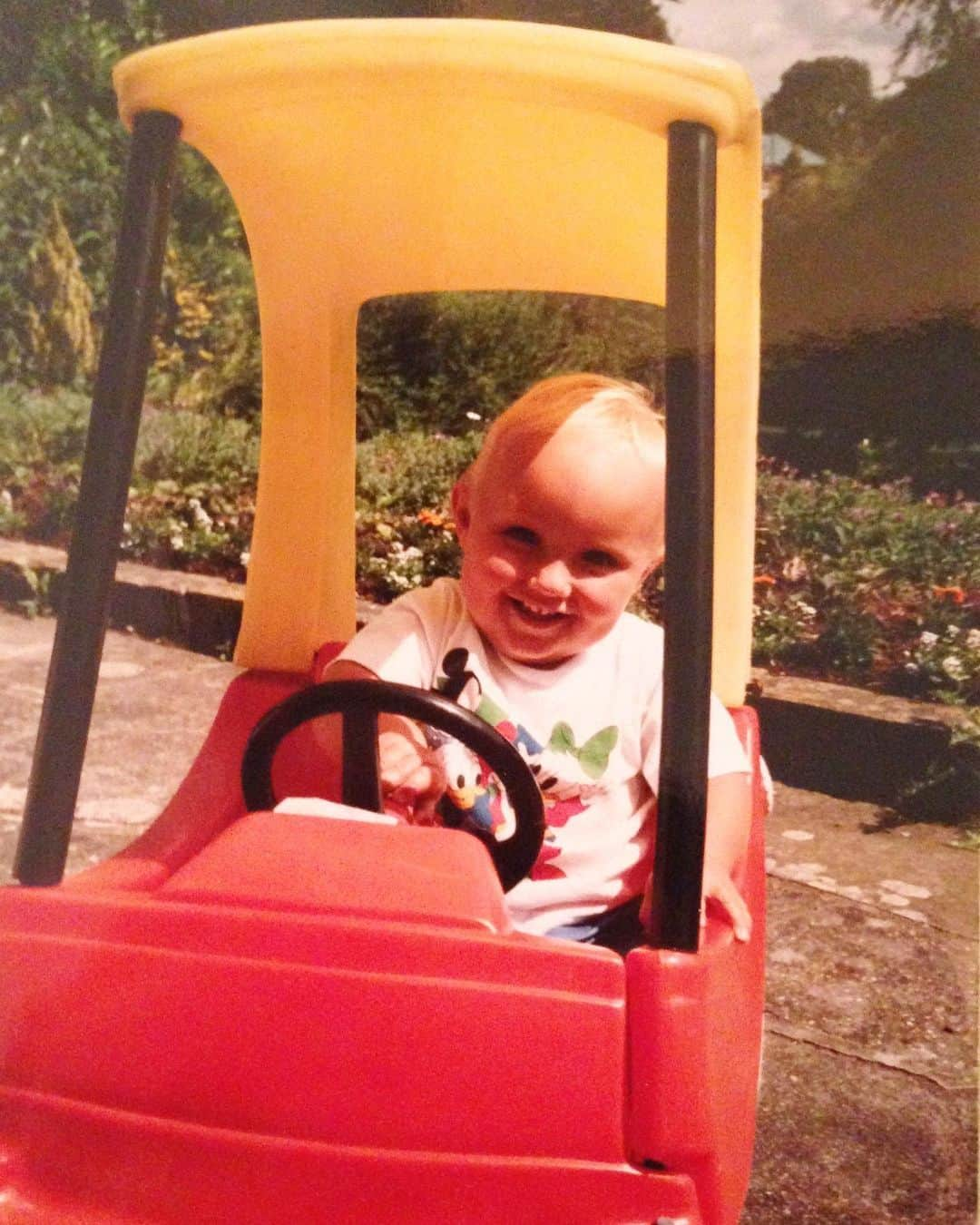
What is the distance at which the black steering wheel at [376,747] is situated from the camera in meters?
0.79

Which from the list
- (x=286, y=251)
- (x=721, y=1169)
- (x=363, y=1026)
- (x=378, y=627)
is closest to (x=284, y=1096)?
(x=363, y=1026)

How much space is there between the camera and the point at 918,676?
1.09 metres

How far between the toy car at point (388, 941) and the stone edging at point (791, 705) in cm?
21

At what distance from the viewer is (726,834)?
924mm

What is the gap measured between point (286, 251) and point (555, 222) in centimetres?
23

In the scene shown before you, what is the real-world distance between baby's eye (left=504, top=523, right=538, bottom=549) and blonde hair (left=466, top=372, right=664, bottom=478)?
50 millimetres

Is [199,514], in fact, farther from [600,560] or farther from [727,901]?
[727,901]

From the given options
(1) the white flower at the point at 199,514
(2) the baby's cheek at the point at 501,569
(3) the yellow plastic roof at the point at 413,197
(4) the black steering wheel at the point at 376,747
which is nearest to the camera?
(3) the yellow plastic roof at the point at 413,197

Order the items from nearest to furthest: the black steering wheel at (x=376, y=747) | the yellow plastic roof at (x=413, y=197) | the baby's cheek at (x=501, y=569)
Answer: the yellow plastic roof at (x=413, y=197) → the black steering wheel at (x=376, y=747) → the baby's cheek at (x=501, y=569)

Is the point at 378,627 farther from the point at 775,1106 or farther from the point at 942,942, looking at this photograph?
the point at 942,942

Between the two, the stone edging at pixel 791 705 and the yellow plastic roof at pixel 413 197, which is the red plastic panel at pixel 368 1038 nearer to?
the stone edging at pixel 791 705

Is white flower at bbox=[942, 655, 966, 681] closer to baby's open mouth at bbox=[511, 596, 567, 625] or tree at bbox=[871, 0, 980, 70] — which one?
baby's open mouth at bbox=[511, 596, 567, 625]

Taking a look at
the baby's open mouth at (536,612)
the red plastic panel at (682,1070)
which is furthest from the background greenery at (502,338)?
the red plastic panel at (682,1070)

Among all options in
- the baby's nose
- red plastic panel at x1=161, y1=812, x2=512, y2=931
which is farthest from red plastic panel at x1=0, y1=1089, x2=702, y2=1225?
the baby's nose
